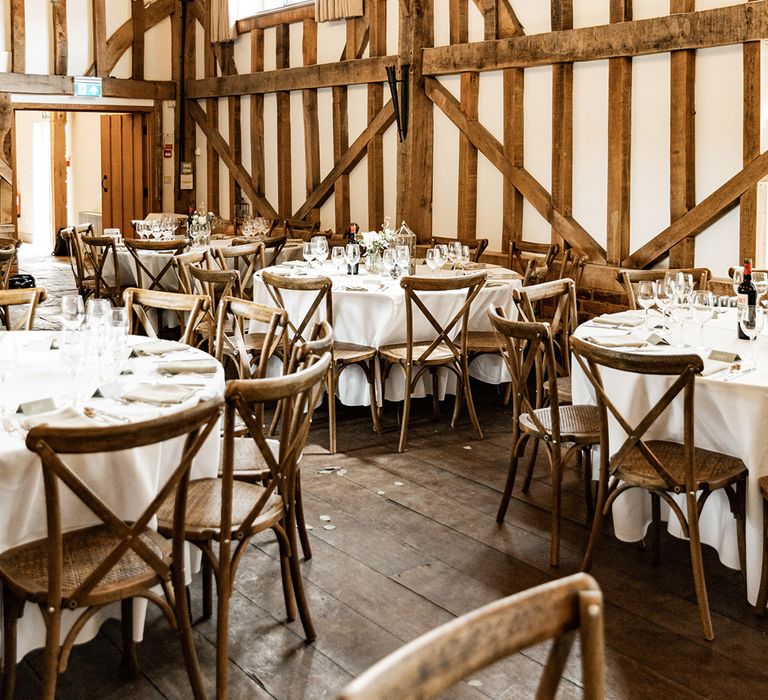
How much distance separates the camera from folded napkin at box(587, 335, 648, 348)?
160 inches

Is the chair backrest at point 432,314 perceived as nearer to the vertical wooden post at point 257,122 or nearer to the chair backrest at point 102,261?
the chair backrest at point 102,261

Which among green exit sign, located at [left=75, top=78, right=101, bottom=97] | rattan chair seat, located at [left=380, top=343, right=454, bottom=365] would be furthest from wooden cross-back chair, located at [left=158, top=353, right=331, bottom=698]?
green exit sign, located at [left=75, top=78, right=101, bottom=97]

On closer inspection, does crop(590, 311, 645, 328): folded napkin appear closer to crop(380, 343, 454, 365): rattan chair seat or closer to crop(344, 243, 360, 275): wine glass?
crop(380, 343, 454, 365): rattan chair seat

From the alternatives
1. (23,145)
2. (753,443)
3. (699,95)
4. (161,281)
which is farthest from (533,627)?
(23,145)

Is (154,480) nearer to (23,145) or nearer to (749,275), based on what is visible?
(749,275)

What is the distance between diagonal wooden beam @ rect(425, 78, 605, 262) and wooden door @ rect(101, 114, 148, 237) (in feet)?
19.5

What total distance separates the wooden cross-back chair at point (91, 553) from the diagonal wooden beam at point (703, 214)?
5.28 meters

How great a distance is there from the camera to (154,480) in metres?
2.94

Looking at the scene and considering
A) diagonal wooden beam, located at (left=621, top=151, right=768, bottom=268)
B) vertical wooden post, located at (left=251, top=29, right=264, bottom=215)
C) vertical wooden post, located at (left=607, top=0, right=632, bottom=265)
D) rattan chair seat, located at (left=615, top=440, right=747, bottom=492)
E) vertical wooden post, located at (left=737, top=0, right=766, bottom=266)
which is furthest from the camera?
vertical wooden post, located at (left=251, top=29, right=264, bottom=215)

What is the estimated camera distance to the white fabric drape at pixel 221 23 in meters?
12.2

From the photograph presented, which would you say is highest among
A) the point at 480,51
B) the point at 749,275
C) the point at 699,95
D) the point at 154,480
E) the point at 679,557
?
the point at 480,51

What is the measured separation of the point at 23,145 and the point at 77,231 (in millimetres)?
10962

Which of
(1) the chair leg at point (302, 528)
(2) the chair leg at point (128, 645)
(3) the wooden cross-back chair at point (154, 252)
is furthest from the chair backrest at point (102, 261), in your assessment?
(2) the chair leg at point (128, 645)

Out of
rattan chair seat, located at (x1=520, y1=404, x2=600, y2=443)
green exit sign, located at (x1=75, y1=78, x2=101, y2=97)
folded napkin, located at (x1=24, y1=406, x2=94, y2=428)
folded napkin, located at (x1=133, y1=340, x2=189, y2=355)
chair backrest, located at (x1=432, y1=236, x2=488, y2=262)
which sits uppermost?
green exit sign, located at (x1=75, y1=78, x2=101, y2=97)
